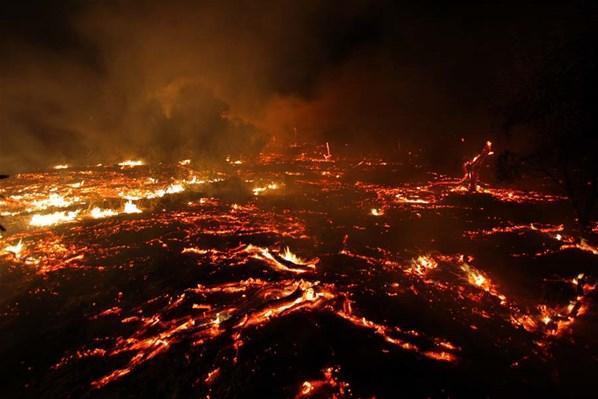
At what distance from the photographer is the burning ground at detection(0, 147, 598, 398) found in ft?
34.4

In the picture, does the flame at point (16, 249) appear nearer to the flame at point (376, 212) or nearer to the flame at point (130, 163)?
the flame at point (376, 212)

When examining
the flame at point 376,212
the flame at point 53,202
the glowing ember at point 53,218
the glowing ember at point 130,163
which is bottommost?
the flame at point 376,212

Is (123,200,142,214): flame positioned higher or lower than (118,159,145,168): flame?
lower

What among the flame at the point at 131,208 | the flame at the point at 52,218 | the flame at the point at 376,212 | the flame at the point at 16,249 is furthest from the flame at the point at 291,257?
the flame at the point at 52,218

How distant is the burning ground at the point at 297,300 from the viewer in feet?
34.4

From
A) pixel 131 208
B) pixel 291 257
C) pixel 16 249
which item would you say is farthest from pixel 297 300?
pixel 131 208

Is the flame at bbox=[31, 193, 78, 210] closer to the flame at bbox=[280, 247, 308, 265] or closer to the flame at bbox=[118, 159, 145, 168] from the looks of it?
the flame at bbox=[118, 159, 145, 168]

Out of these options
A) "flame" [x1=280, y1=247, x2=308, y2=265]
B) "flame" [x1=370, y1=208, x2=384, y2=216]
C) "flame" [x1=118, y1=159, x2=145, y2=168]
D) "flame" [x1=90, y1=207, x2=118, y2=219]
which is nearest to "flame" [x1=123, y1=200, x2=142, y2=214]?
"flame" [x1=90, y1=207, x2=118, y2=219]

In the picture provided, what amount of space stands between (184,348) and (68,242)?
17504mm

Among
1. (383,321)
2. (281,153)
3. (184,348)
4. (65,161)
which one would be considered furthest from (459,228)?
(65,161)

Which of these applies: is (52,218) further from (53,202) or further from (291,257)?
(291,257)

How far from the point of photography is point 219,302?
15109 mm

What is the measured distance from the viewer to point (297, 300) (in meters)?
14.9

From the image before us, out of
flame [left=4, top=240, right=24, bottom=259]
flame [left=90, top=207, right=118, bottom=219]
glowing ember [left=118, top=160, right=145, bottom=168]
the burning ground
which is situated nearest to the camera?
the burning ground
